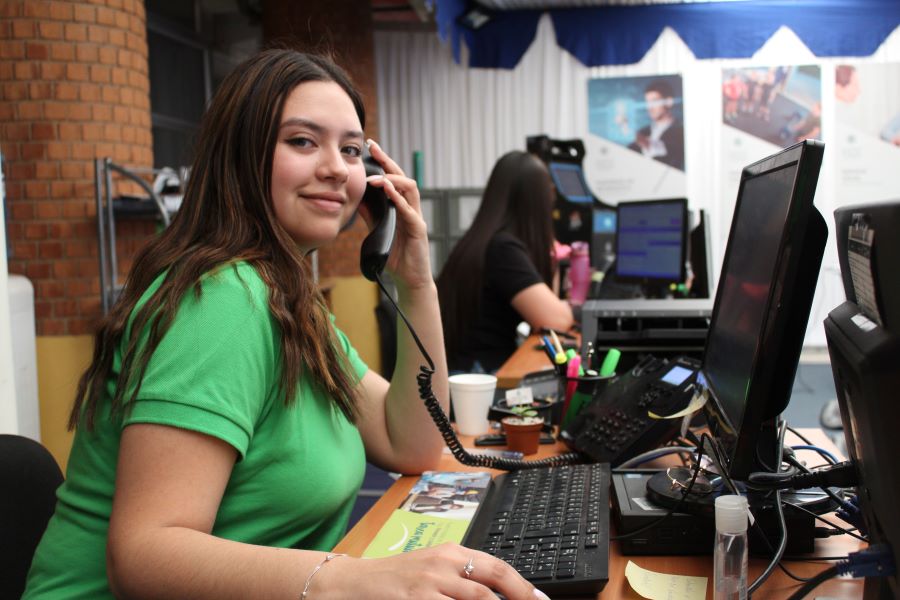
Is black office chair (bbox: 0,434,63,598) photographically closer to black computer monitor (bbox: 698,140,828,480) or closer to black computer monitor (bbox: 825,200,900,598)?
black computer monitor (bbox: 698,140,828,480)

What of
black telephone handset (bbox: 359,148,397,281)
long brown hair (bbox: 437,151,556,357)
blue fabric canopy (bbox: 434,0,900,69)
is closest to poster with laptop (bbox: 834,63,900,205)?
blue fabric canopy (bbox: 434,0,900,69)

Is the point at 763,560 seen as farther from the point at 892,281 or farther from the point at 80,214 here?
the point at 80,214

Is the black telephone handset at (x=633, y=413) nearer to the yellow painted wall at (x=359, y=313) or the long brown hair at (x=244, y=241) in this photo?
the long brown hair at (x=244, y=241)

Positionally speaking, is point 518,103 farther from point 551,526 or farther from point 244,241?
point 551,526

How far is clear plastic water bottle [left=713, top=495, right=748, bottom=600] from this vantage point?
775mm

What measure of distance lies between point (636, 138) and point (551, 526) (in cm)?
588

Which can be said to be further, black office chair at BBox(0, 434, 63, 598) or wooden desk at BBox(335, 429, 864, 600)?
black office chair at BBox(0, 434, 63, 598)

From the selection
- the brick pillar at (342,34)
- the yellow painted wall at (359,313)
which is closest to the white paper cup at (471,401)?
the brick pillar at (342,34)

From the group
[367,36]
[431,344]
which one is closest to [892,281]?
[431,344]

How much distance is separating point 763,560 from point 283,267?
70 centimetres

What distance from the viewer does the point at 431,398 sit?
1.39 meters

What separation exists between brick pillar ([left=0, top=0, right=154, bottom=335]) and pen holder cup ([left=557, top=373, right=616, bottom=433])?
8.89 feet

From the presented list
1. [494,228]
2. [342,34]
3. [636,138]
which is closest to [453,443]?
[494,228]

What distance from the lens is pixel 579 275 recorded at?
12.8 ft
